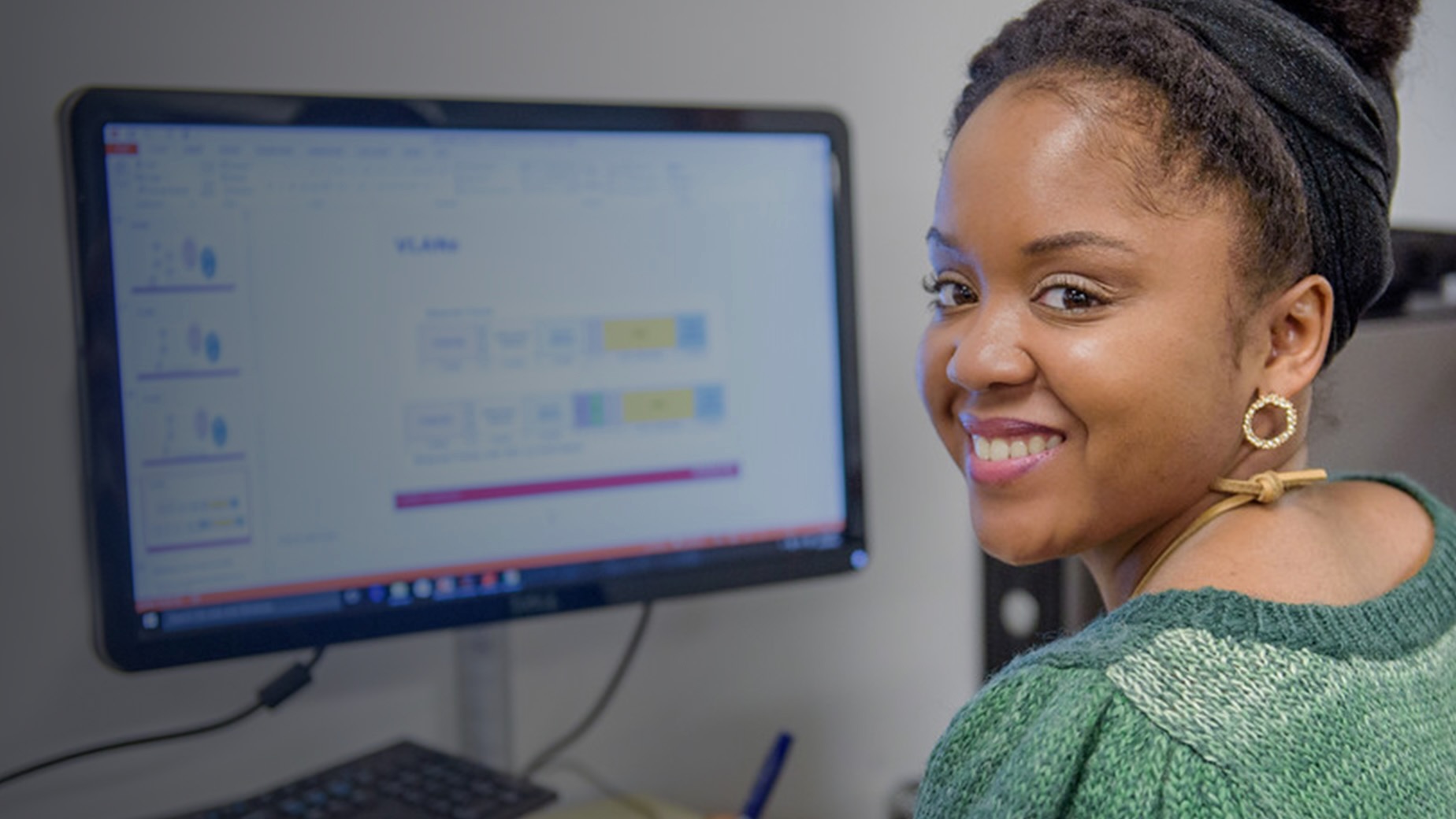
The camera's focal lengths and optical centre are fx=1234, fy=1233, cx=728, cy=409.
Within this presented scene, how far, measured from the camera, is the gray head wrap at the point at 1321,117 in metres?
0.58

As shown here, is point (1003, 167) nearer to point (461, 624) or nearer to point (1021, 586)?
point (461, 624)

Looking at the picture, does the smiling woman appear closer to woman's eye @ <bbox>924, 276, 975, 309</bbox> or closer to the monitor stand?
woman's eye @ <bbox>924, 276, 975, 309</bbox>

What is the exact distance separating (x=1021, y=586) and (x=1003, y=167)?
0.59 metres

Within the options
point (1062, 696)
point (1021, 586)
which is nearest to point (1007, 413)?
point (1062, 696)

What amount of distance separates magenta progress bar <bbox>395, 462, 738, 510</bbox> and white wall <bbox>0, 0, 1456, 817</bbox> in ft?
0.57

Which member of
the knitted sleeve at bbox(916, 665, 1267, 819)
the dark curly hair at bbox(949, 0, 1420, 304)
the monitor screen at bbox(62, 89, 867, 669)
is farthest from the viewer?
the monitor screen at bbox(62, 89, 867, 669)

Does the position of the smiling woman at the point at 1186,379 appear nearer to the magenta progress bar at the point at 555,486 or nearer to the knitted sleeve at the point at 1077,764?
the knitted sleeve at the point at 1077,764

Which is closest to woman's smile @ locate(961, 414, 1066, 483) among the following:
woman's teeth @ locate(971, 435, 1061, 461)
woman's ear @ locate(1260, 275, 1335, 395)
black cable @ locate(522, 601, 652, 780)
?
woman's teeth @ locate(971, 435, 1061, 461)

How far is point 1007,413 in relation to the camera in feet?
1.95

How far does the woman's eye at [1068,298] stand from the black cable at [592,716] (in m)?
0.47

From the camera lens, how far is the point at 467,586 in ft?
2.61

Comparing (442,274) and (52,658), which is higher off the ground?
(442,274)

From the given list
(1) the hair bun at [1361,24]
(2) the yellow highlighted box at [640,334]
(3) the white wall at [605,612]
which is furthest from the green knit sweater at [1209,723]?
(3) the white wall at [605,612]

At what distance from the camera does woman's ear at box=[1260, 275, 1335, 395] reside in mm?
592
